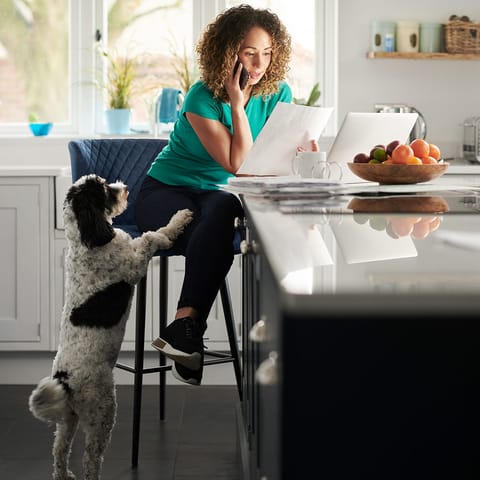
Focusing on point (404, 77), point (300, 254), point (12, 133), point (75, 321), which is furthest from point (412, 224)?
point (12, 133)

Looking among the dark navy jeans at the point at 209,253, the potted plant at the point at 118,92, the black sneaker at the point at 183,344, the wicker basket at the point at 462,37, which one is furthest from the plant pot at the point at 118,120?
the black sneaker at the point at 183,344

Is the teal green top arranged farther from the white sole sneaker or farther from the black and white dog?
the white sole sneaker

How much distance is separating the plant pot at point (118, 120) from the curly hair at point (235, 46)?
139 cm

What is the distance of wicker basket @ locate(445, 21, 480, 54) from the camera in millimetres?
4531

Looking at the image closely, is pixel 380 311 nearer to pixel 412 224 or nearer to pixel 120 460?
pixel 412 224

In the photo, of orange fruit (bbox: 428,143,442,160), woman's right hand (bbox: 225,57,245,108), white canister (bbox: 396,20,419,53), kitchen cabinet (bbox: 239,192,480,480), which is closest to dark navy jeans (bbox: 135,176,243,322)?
woman's right hand (bbox: 225,57,245,108)

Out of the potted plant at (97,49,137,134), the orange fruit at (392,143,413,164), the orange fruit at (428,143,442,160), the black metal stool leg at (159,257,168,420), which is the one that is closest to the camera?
the orange fruit at (392,143,413,164)

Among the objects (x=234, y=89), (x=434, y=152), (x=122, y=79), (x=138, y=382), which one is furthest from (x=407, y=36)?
(x=138, y=382)

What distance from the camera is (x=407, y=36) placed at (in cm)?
457

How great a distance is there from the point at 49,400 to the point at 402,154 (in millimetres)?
1160

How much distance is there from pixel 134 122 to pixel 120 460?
7.07ft

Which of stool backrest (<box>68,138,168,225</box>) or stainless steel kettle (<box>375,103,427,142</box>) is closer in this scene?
stool backrest (<box>68,138,168,225</box>)

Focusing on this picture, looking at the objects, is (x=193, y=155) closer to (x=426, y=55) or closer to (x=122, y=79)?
(x=122, y=79)

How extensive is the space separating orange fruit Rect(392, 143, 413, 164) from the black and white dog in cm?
82
